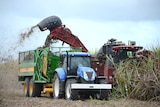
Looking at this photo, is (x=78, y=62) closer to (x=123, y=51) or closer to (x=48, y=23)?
(x=123, y=51)

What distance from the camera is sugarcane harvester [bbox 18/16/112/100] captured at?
16328mm

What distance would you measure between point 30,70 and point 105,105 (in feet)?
23.6

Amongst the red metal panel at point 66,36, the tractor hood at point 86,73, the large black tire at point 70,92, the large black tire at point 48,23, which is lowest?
the large black tire at point 70,92

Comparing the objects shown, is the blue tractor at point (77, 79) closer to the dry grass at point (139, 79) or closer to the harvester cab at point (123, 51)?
the dry grass at point (139, 79)

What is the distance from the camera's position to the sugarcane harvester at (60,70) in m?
16.3

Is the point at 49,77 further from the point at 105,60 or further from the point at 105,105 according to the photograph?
the point at 105,105

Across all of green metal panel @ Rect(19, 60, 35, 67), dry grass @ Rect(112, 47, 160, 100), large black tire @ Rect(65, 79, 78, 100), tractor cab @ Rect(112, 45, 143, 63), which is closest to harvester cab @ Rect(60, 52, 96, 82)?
large black tire @ Rect(65, 79, 78, 100)

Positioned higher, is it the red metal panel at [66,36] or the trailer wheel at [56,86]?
the red metal panel at [66,36]

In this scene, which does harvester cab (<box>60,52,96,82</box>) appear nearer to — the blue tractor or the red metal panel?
the blue tractor

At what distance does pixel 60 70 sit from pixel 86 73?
4.29 ft

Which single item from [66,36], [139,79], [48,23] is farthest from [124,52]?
[48,23]

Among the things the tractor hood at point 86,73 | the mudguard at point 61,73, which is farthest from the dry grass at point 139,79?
the mudguard at point 61,73

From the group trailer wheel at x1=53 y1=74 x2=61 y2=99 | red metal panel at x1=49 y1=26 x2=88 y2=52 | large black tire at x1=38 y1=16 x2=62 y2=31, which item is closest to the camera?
trailer wheel at x1=53 y1=74 x2=61 y2=99

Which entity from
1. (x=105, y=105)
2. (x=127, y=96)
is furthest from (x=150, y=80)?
(x=105, y=105)
